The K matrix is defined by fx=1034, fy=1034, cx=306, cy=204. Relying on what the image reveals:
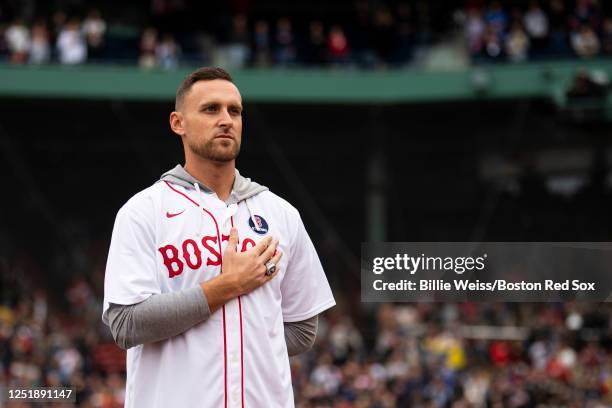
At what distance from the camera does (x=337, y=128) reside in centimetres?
2088

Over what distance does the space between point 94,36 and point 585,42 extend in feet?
30.5

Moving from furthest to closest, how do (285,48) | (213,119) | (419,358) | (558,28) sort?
(285,48)
(558,28)
(419,358)
(213,119)

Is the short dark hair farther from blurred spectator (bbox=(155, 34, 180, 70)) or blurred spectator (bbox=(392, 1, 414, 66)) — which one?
blurred spectator (bbox=(392, 1, 414, 66))

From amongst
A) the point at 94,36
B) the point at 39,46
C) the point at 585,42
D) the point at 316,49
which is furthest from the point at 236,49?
the point at 585,42

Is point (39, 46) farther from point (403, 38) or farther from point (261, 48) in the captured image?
point (403, 38)

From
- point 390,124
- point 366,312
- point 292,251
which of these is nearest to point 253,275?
point 292,251

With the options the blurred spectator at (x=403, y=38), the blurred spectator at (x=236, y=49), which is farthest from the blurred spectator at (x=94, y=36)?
the blurred spectator at (x=403, y=38)

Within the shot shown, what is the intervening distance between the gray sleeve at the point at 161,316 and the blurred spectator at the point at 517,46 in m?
17.3

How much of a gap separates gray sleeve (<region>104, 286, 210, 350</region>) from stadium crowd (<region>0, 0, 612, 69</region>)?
1693 cm

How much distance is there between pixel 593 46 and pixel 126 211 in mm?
17486

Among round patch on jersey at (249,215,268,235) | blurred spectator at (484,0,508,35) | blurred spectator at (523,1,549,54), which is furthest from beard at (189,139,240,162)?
blurred spectator at (523,1,549,54)

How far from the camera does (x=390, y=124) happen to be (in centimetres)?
2061

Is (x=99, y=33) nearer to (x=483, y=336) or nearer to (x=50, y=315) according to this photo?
(x=50, y=315)

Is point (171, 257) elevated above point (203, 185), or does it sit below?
below
